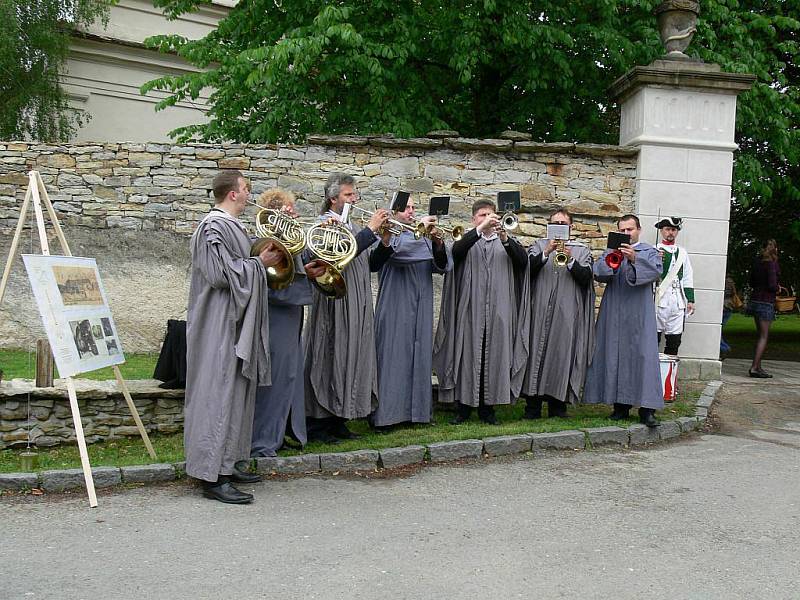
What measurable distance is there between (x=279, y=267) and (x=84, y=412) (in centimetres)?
205

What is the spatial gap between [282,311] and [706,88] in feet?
20.5

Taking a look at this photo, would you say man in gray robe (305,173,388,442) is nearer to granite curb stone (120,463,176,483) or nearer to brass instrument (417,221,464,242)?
brass instrument (417,221,464,242)

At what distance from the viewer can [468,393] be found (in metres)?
6.93

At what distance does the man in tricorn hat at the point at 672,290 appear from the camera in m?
8.67

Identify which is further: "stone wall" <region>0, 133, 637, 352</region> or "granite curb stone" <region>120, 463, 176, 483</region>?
"stone wall" <region>0, 133, 637, 352</region>

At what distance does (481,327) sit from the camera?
6.95 metres

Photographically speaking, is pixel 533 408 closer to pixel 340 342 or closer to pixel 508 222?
pixel 508 222

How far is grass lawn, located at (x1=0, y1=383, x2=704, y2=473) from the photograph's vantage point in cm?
571

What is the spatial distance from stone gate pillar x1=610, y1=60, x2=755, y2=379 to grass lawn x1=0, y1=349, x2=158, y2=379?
574 cm

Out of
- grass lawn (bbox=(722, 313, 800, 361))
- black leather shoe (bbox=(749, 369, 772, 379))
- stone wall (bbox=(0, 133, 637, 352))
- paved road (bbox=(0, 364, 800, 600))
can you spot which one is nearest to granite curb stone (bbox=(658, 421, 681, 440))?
paved road (bbox=(0, 364, 800, 600))

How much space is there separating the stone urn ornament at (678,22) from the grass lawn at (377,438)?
15.0ft

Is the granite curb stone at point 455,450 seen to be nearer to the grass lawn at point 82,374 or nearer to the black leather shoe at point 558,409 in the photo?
the black leather shoe at point 558,409

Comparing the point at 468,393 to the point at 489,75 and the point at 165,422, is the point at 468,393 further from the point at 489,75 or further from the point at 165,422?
the point at 489,75

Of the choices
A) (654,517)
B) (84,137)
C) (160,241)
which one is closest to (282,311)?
(654,517)
